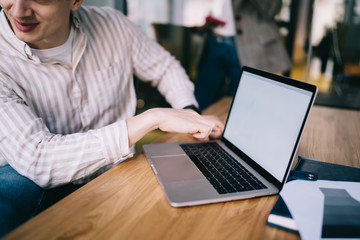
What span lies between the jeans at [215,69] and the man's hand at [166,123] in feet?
4.23

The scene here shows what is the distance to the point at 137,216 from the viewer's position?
2.08 ft

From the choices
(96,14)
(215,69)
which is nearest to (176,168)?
(96,14)

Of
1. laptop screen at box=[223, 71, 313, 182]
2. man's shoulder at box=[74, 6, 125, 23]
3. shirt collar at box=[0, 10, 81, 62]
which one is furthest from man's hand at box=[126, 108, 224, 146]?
man's shoulder at box=[74, 6, 125, 23]

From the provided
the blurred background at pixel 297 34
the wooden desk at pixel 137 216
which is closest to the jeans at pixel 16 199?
the wooden desk at pixel 137 216

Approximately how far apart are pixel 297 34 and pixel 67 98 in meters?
3.40

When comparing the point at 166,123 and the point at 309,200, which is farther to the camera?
the point at 166,123

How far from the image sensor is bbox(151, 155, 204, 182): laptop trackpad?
771 mm

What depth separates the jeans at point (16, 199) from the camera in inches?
29.9

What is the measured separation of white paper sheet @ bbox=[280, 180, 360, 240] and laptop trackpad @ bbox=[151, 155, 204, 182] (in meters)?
0.23

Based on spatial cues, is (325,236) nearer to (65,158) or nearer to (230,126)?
(230,126)

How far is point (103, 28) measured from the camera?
4.16ft

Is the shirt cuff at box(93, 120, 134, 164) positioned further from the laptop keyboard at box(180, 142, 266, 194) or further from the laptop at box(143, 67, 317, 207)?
the laptop keyboard at box(180, 142, 266, 194)

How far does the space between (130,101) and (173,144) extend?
0.46m

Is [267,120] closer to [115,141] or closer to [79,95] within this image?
[115,141]
